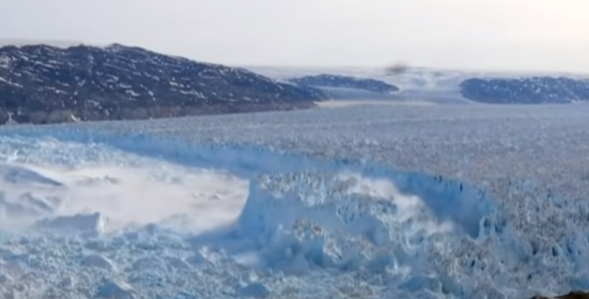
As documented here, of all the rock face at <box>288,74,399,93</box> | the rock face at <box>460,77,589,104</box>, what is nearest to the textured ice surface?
the rock face at <box>288,74,399,93</box>

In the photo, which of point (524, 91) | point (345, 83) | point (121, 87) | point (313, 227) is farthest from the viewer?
point (345, 83)

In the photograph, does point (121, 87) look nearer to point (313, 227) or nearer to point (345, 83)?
point (345, 83)

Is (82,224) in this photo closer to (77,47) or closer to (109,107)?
(109,107)

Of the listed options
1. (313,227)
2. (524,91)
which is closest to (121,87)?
(524,91)

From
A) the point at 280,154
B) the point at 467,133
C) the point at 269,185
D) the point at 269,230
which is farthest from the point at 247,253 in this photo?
the point at 467,133

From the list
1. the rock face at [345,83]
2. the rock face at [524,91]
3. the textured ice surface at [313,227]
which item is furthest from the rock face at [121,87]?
the textured ice surface at [313,227]

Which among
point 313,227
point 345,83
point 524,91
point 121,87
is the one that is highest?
point 313,227
